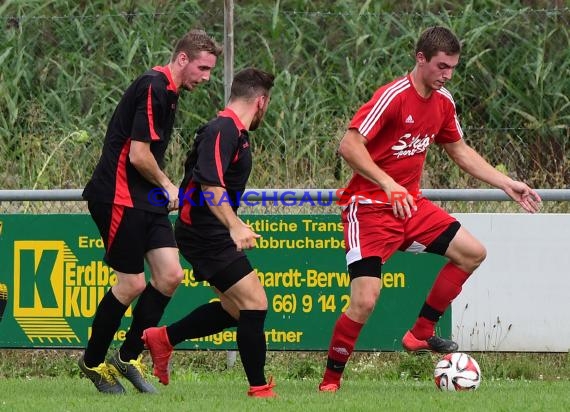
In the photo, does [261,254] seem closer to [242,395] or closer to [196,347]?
[196,347]

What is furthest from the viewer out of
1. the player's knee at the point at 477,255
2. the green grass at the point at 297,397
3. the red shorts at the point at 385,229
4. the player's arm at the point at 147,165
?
the player's knee at the point at 477,255

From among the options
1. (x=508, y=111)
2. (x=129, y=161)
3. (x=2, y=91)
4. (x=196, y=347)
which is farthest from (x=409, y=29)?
(x=129, y=161)

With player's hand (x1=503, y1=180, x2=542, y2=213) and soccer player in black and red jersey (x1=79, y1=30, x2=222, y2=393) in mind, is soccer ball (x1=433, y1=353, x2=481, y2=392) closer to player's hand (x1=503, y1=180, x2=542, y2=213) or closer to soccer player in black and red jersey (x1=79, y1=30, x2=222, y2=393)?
player's hand (x1=503, y1=180, x2=542, y2=213)

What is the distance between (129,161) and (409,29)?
6223 millimetres

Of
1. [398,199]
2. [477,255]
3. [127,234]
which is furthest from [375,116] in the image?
[127,234]

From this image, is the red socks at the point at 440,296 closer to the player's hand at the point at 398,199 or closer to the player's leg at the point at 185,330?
the player's hand at the point at 398,199

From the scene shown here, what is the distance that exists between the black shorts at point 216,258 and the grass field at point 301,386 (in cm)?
73

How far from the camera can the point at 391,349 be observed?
9.30 metres

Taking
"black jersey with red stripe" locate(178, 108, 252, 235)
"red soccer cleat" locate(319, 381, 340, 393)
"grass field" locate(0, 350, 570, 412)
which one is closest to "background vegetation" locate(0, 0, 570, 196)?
"grass field" locate(0, 350, 570, 412)

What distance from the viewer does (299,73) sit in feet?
44.1

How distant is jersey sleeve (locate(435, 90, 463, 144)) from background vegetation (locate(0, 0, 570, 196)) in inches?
150

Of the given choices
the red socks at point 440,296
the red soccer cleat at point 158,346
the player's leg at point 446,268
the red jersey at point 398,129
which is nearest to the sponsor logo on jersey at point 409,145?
the red jersey at point 398,129

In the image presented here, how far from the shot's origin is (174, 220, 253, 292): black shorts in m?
7.38

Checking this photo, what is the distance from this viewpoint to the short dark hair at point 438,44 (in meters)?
7.79
